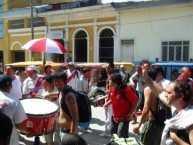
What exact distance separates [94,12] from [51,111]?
668 inches

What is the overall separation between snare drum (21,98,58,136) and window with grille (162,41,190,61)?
1402 cm

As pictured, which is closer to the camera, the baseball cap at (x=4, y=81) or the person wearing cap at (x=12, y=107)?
the person wearing cap at (x=12, y=107)

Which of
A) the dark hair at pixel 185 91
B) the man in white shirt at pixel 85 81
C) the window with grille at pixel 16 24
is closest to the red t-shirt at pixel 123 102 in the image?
the dark hair at pixel 185 91

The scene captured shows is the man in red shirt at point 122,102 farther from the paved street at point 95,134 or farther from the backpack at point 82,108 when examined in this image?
the paved street at point 95,134

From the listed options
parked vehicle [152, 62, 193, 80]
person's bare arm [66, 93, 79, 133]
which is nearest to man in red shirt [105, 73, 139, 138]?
person's bare arm [66, 93, 79, 133]

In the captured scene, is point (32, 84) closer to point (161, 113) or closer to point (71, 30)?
point (161, 113)

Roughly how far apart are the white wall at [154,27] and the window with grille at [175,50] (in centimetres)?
25

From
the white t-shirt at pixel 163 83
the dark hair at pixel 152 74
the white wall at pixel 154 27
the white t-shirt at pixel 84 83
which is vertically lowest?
the white t-shirt at pixel 84 83

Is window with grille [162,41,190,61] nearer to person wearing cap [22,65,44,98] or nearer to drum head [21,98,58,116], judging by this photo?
person wearing cap [22,65,44,98]

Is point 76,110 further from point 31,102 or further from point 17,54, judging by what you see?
point 17,54

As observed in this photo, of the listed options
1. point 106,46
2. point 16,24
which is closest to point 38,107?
point 106,46

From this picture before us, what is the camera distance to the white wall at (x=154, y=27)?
1744 centimetres

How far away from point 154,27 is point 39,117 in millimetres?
15013

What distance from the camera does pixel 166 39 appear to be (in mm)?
18109
